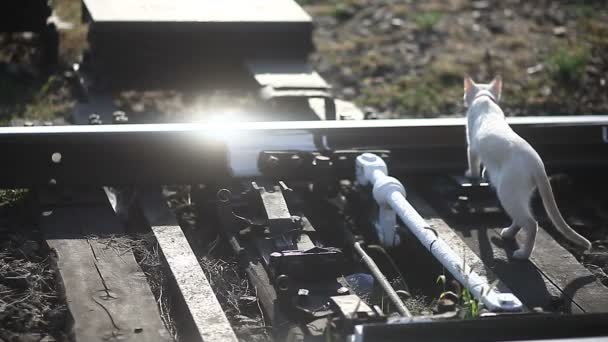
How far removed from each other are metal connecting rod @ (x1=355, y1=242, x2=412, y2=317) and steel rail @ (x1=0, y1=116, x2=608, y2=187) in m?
1.06

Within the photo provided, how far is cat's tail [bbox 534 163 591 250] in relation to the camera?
15.3ft

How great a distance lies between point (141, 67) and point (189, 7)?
2.01ft

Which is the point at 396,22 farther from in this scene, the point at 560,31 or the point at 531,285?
the point at 531,285

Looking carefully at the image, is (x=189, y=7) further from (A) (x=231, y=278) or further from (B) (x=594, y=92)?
(B) (x=594, y=92)

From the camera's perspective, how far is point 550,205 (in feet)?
15.6

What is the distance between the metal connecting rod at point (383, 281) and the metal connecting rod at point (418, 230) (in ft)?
0.87

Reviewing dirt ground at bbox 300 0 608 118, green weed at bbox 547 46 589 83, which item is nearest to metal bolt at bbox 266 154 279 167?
dirt ground at bbox 300 0 608 118

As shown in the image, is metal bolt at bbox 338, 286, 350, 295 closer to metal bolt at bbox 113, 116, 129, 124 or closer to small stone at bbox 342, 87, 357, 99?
metal bolt at bbox 113, 116, 129, 124

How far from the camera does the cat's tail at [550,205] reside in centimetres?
467

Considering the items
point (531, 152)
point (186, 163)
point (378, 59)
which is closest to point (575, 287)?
point (531, 152)

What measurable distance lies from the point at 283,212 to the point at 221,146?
81 centimetres

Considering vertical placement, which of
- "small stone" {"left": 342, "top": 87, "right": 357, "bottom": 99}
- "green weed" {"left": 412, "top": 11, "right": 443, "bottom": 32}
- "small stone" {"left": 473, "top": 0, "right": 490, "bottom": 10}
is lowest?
"small stone" {"left": 473, "top": 0, "right": 490, "bottom": 10}

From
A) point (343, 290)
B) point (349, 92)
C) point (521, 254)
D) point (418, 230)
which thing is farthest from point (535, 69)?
point (343, 290)

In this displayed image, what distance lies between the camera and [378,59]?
31.4 ft
